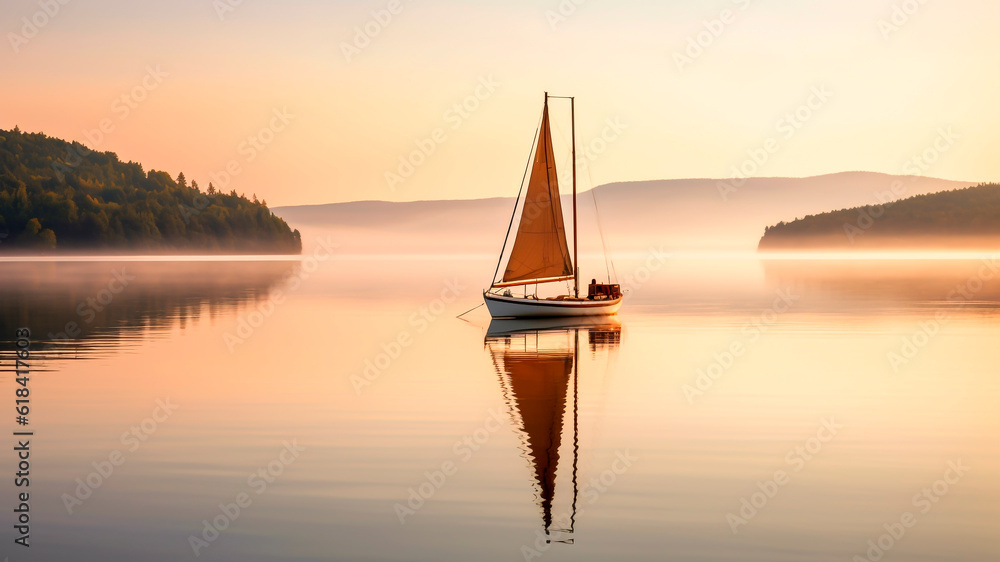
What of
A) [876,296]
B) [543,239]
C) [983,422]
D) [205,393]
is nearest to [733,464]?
[983,422]

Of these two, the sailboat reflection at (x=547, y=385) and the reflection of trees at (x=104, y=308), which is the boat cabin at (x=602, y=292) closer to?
the sailboat reflection at (x=547, y=385)

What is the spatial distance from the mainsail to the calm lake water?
1092 cm

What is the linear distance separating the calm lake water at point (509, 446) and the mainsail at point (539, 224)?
1092cm

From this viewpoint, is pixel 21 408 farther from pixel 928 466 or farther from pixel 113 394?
pixel 928 466

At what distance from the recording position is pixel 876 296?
265 feet

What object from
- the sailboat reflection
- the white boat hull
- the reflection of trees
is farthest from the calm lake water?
the white boat hull

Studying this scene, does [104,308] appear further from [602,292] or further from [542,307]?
[602,292]

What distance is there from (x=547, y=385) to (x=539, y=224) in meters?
27.7

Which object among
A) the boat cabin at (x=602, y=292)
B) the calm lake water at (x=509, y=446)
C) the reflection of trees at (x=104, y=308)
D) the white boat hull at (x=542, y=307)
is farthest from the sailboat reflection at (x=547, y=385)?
the reflection of trees at (x=104, y=308)

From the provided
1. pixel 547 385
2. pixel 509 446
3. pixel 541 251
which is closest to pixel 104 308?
pixel 541 251

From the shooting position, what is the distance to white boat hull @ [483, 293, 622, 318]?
191 feet

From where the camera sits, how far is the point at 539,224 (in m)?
59.3

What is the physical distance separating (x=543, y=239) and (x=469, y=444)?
3712 centimetres

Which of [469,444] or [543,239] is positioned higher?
[543,239]
